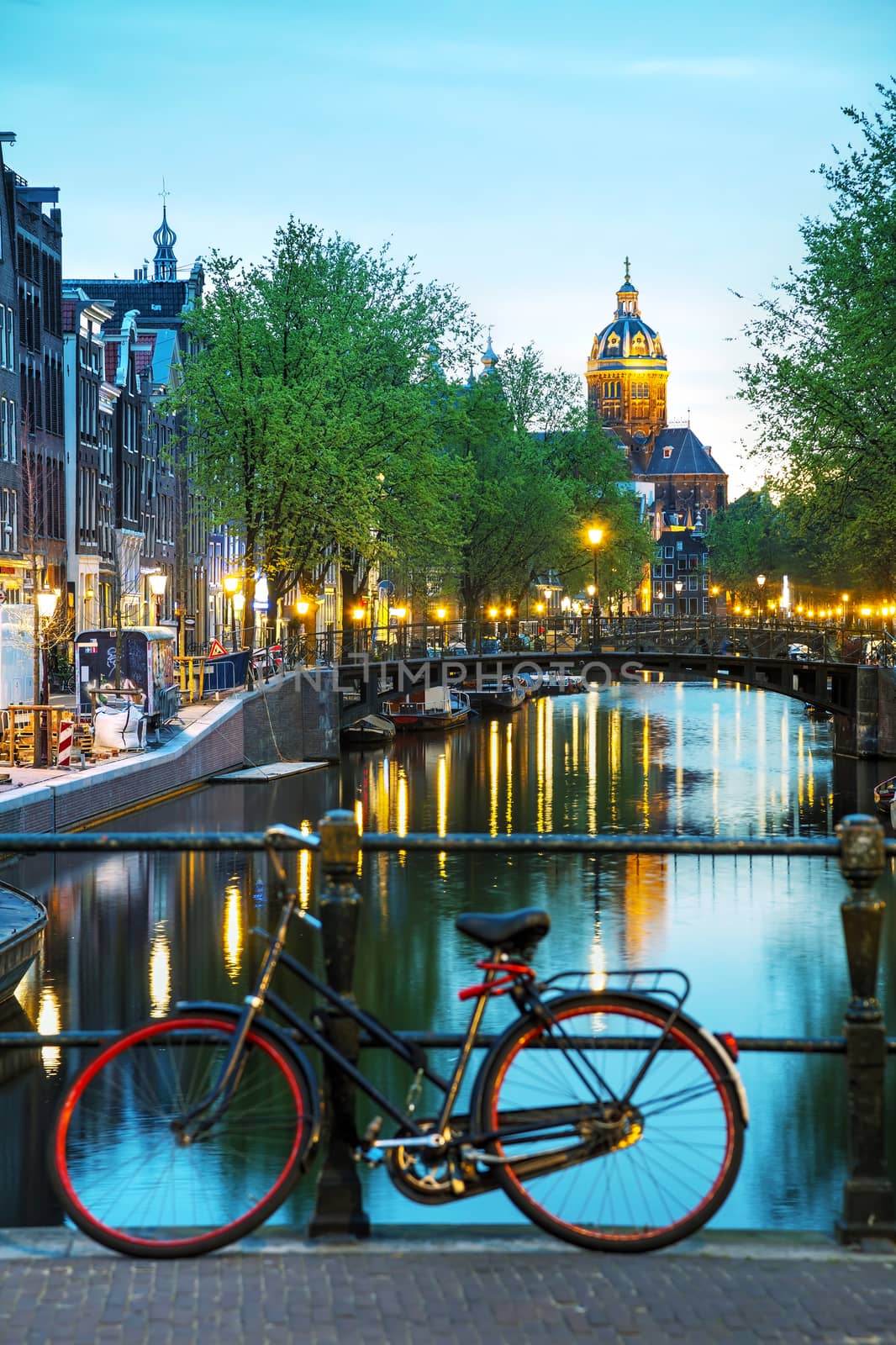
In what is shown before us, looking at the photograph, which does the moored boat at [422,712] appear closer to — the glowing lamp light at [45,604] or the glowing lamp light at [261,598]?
the glowing lamp light at [261,598]

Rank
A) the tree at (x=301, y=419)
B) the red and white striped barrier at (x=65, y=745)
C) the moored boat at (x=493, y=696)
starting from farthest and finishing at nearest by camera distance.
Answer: the moored boat at (x=493, y=696) < the tree at (x=301, y=419) < the red and white striped barrier at (x=65, y=745)

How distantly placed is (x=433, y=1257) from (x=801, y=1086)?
545 inches

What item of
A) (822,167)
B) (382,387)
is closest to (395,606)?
(382,387)

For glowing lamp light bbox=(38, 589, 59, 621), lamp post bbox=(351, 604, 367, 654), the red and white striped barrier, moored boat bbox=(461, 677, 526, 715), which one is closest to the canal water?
the red and white striped barrier

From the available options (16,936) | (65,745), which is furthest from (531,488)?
(16,936)

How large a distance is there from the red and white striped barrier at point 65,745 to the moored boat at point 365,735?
26.6m

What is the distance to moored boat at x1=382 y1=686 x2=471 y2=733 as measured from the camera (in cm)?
6875

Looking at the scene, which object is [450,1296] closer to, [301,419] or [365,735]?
[301,419]

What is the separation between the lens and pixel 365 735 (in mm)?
61750

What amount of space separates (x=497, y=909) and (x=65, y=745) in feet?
32.0

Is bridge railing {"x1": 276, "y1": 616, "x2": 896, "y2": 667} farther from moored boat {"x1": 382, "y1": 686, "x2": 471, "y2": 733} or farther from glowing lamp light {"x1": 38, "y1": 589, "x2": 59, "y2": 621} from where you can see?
glowing lamp light {"x1": 38, "y1": 589, "x2": 59, "y2": 621}

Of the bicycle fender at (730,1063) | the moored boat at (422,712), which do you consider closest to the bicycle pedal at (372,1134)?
the bicycle fender at (730,1063)

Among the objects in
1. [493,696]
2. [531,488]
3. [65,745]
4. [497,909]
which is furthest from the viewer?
[493,696]

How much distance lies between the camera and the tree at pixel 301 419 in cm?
4994
